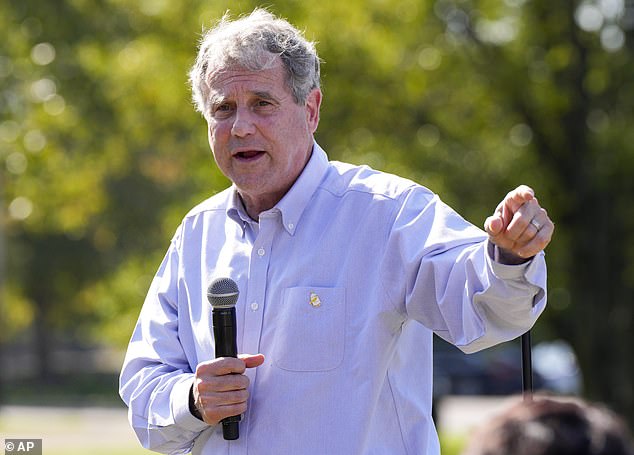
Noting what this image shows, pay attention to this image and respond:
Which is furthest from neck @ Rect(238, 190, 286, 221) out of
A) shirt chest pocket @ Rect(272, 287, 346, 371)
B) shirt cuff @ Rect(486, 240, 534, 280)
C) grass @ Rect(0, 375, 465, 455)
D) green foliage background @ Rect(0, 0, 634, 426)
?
green foliage background @ Rect(0, 0, 634, 426)

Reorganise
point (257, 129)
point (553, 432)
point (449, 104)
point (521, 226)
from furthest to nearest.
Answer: point (449, 104), point (257, 129), point (521, 226), point (553, 432)

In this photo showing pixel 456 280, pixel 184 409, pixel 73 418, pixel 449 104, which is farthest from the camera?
pixel 73 418

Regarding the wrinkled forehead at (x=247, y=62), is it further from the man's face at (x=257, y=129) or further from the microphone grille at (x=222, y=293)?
the microphone grille at (x=222, y=293)

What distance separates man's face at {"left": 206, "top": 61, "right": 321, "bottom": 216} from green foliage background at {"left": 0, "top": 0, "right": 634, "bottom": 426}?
27.0 ft

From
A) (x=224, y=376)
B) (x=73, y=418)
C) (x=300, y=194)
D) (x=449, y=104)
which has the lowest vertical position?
(x=73, y=418)

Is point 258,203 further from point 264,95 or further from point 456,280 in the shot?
point 456,280

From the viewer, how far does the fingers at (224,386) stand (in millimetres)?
3059

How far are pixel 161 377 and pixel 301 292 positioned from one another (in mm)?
521

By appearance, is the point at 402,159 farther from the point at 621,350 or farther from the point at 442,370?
the point at 442,370

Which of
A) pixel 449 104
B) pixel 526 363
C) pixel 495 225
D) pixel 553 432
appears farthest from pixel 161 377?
pixel 449 104

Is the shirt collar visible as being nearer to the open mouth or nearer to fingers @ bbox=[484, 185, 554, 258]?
the open mouth

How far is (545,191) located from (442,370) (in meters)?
15.3

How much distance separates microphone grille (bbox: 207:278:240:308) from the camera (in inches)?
122

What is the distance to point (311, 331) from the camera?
3113 mm
